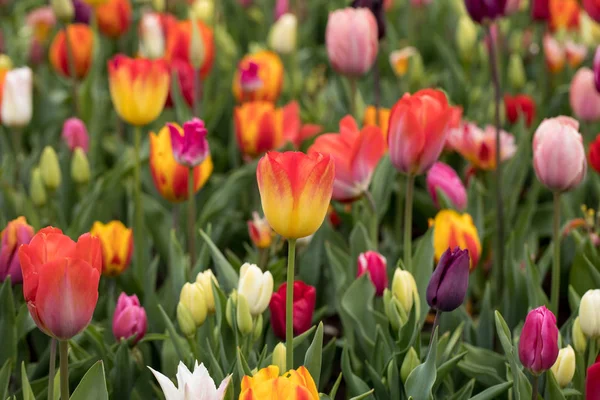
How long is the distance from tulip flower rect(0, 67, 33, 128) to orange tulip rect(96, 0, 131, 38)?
0.77 metres

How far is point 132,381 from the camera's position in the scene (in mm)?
1480

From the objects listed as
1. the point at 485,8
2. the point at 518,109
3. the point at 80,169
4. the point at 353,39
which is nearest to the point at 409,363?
the point at 485,8

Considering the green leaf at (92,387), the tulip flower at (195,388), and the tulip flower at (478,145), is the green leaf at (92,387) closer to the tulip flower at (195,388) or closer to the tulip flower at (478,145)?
the tulip flower at (195,388)

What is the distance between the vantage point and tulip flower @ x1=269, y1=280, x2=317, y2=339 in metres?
1.44

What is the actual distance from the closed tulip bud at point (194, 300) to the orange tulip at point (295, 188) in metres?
0.30

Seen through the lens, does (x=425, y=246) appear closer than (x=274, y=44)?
Yes

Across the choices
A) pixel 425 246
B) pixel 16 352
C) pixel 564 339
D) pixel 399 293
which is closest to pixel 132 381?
pixel 16 352

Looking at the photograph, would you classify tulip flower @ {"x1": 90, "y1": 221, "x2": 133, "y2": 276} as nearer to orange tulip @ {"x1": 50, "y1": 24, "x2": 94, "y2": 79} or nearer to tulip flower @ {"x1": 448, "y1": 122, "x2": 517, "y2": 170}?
tulip flower @ {"x1": 448, "y1": 122, "x2": 517, "y2": 170}

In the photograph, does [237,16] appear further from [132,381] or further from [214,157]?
[132,381]

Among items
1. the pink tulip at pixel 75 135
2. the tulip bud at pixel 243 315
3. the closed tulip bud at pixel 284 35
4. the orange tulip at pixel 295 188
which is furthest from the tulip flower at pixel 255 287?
the closed tulip bud at pixel 284 35

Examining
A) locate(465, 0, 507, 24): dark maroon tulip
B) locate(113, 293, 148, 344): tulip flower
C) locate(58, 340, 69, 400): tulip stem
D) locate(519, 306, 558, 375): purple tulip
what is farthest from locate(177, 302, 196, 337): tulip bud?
locate(465, 0, 507, 24): dark maroon tulip

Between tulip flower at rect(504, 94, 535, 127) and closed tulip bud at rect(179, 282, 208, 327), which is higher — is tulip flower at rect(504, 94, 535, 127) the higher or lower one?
the lower one

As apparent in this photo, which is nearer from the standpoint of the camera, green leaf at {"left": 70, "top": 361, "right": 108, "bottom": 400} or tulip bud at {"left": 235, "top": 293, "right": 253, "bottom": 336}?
green leaf at {"left": 70, "top": 361, "right": 108, "bottom": 400}

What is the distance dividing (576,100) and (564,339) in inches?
32.0
